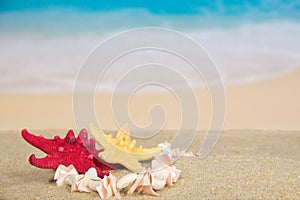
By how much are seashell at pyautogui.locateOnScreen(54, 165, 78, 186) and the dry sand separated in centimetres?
89

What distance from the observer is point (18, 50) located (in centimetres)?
301

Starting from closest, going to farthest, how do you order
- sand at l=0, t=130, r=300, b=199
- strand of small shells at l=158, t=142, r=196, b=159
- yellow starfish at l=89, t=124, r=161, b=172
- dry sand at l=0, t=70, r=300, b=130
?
sand at l=0, t=130, r=300, b=199
yellow starfish at l=89, t=124, r=161, b=172
strand of small shells at l=158, t=142, r=196, b=159
dry sand at l=0, t=70, r=300, b=130

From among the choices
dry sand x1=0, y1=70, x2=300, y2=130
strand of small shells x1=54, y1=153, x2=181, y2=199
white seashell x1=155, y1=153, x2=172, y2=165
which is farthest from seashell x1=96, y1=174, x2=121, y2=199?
dry sand x1=0, y1=70, x2=300, y2=130

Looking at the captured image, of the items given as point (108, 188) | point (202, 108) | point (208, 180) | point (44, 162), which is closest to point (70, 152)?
point (44, 162)

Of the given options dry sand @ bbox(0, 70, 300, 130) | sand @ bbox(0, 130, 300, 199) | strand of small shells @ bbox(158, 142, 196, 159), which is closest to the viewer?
sand @ bbox(0, 130, 300, 199)

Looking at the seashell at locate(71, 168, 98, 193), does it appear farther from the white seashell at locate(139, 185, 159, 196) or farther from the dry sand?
the dry sand

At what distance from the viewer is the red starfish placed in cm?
95

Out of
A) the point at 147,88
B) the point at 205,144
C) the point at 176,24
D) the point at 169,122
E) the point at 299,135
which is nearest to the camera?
the point at 205,144

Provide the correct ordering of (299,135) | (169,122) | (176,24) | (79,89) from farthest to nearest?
(176,24)
(169,122)
(299,135)
(79,89)

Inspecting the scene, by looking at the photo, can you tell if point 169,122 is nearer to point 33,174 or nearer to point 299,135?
point 299,135

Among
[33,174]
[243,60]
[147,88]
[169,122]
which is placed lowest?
[33,174]

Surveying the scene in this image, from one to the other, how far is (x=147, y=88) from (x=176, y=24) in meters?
0.72

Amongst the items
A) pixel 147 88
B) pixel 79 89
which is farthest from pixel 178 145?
pixel 147 88

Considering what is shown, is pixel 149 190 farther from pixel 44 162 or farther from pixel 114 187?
pixel 44 162
